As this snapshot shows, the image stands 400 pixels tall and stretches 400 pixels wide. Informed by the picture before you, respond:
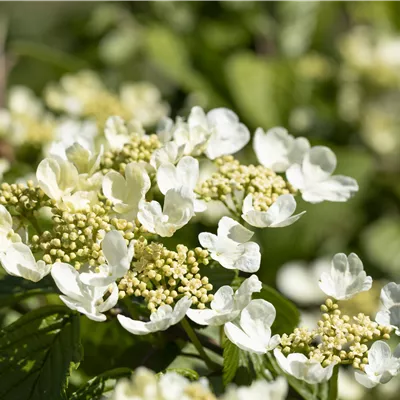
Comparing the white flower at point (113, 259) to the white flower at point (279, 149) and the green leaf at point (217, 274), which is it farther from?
the white flower at point (279, 149)

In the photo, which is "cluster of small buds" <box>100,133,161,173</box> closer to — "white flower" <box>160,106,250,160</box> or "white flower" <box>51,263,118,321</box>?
"white flower" <box>160,106,250,160</box>

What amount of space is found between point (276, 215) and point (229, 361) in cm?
14

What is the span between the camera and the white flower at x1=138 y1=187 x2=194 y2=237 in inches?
25.5

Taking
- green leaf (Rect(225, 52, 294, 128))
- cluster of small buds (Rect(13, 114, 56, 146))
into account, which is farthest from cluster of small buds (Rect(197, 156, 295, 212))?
green leaf (Rect(225, 52, 294, 128))

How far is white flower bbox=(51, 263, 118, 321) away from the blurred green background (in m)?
0.80

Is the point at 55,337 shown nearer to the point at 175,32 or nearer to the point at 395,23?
the point at 175,32

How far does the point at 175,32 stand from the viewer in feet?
5.95

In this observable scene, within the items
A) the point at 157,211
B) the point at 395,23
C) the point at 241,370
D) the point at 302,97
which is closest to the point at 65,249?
the point at 157,211

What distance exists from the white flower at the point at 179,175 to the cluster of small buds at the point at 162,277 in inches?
2.4

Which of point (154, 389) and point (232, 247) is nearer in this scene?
point (154, 389)

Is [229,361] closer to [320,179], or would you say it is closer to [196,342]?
[196,342]

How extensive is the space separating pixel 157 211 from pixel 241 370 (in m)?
0.18

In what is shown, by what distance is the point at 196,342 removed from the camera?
0.69m

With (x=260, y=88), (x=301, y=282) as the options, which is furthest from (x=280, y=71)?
(x=301, y=282)
